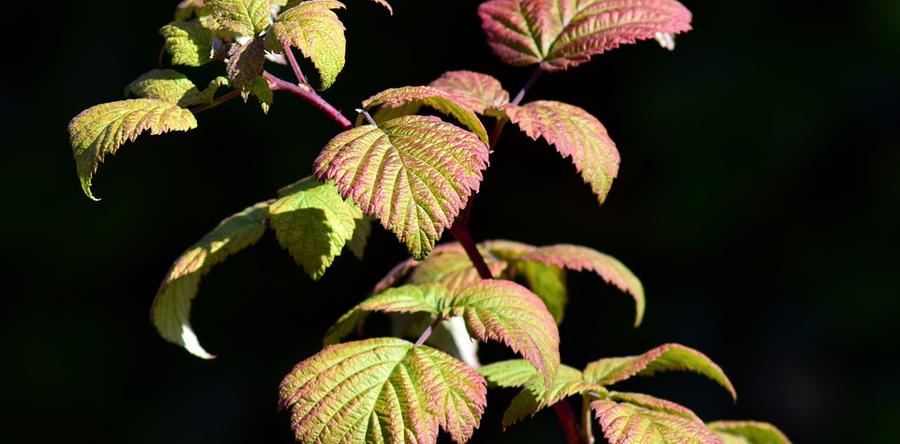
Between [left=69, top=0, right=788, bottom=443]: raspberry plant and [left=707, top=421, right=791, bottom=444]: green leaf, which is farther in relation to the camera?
[left=707, top=421, right=791, bottom=444]: green leaf

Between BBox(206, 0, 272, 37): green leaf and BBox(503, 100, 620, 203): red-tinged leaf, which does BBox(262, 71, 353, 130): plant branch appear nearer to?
BBox(206, 0, 272, 37): green leaf

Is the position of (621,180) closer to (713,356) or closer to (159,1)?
(713,356)

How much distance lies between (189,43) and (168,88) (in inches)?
2.0

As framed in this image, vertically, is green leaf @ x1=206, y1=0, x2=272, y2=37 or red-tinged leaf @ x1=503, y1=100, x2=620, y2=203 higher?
green leaf @ x1=206, y1=0, x2=272, y2=37

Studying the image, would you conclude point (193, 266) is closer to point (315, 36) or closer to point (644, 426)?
point (315, 36)

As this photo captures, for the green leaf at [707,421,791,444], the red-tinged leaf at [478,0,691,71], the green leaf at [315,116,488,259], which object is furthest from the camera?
the green leaf at [707,421,791,444]

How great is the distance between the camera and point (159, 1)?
3.82 metres

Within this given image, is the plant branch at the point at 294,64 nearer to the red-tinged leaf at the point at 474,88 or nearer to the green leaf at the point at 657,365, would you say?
the red-tinged leaf at the point at 474,88

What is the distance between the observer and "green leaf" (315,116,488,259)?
0.83 m

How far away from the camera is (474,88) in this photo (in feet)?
3.52

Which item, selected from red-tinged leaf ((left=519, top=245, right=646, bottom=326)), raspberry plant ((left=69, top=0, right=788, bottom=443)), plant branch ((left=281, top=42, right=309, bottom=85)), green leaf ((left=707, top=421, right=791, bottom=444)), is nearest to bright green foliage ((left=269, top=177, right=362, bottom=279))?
raspberry plant ((left=69, top=0, right=788, bottom=443))

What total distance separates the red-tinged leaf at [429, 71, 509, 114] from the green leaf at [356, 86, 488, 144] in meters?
0.09

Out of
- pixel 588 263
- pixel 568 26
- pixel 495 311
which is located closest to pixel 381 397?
pixel 495 311

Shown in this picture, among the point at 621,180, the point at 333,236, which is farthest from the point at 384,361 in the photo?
the point at 621,180
